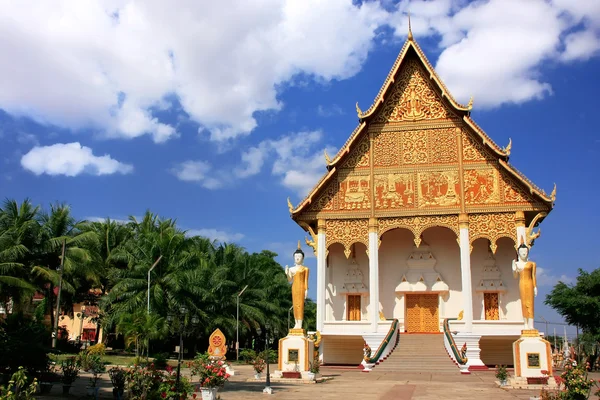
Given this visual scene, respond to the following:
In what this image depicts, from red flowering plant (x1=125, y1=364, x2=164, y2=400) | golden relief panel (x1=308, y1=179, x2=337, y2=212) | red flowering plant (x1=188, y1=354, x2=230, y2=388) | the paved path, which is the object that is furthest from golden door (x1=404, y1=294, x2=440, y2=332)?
red flowering plant (x1=125, y1=364, x2=164, y2=400)

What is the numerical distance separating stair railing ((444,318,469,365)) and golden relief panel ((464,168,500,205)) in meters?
4.84

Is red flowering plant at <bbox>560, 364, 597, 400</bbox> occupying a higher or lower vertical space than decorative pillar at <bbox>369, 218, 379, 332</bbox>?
lower

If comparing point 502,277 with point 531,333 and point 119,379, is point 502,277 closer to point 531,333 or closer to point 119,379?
point 531,333

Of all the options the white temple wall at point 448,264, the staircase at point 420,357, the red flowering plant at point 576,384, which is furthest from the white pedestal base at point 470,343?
the red flowering plant at point 576,384

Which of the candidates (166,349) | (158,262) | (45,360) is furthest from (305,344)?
(166,349)

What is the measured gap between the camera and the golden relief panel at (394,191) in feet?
74.0

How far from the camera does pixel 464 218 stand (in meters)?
21.8

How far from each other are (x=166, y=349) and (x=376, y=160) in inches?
722

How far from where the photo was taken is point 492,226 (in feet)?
70.6

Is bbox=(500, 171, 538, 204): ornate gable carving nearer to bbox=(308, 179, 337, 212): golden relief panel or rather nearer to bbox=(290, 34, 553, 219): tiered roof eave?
bbox=(290, 34, 553, 219): tiered roof eave

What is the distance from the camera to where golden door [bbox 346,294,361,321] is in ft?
80.3

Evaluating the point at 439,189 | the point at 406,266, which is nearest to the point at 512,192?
the point at 439,189

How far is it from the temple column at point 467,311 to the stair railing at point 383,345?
2.33 m

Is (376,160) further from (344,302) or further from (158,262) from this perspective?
(158,262)
